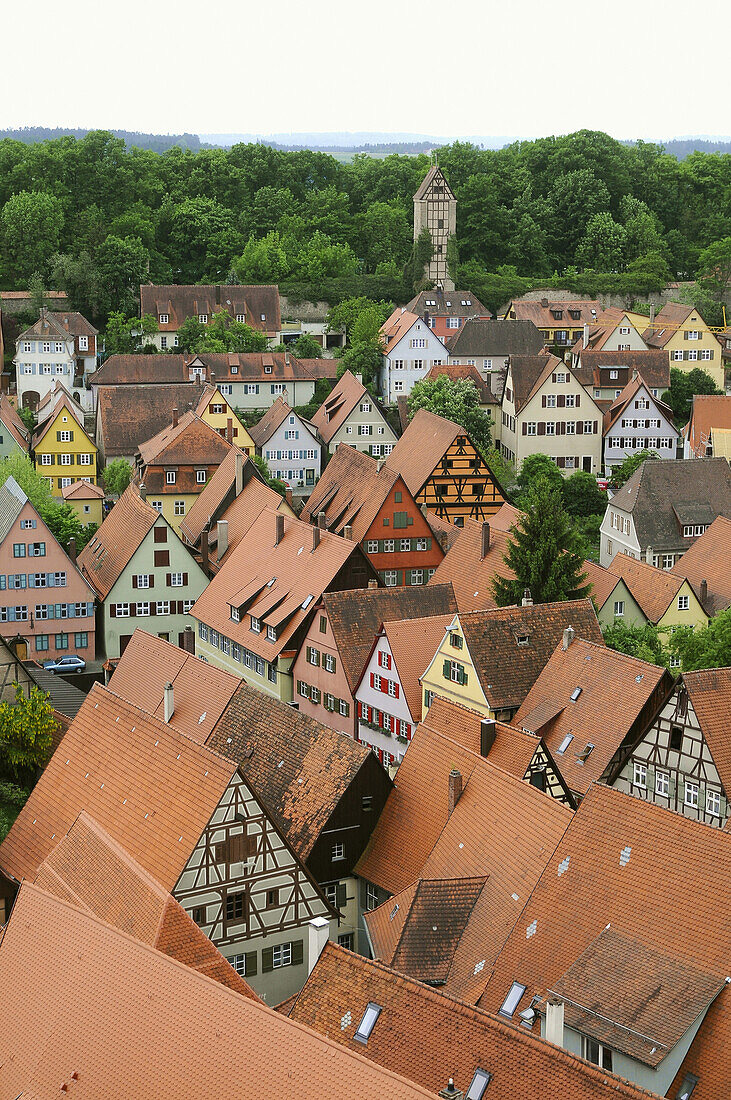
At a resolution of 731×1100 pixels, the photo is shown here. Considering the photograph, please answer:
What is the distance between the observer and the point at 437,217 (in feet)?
356

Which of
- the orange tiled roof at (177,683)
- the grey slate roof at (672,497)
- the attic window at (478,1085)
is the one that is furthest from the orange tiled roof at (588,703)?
the grey slate roof at (672,497)

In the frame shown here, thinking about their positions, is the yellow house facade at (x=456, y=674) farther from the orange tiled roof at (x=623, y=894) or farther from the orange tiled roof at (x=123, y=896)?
the orange tiled roof at (x=123, y=896)

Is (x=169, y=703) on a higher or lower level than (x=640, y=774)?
higher

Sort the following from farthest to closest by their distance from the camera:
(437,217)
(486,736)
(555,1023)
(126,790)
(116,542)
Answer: (437,217) < (116,542) < (486,736) < (126,790) < (555,1023)

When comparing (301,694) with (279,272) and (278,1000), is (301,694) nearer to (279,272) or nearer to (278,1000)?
(278,1000)

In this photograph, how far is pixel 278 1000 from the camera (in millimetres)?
27734

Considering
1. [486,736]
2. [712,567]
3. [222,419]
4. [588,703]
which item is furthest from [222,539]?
[486,736]

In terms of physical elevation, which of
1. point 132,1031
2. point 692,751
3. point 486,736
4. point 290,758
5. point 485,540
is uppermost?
point 132,1031

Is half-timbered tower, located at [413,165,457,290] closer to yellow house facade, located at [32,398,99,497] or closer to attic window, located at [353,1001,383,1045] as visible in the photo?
yellow house facade, located at [32,398,99,497]

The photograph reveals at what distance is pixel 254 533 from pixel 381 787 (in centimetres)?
2218

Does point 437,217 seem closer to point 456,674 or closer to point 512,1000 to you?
point 456,674

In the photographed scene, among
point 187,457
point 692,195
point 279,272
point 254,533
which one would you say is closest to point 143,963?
point 254,533

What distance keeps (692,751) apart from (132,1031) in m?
17.9

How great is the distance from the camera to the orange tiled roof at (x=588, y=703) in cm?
3522
